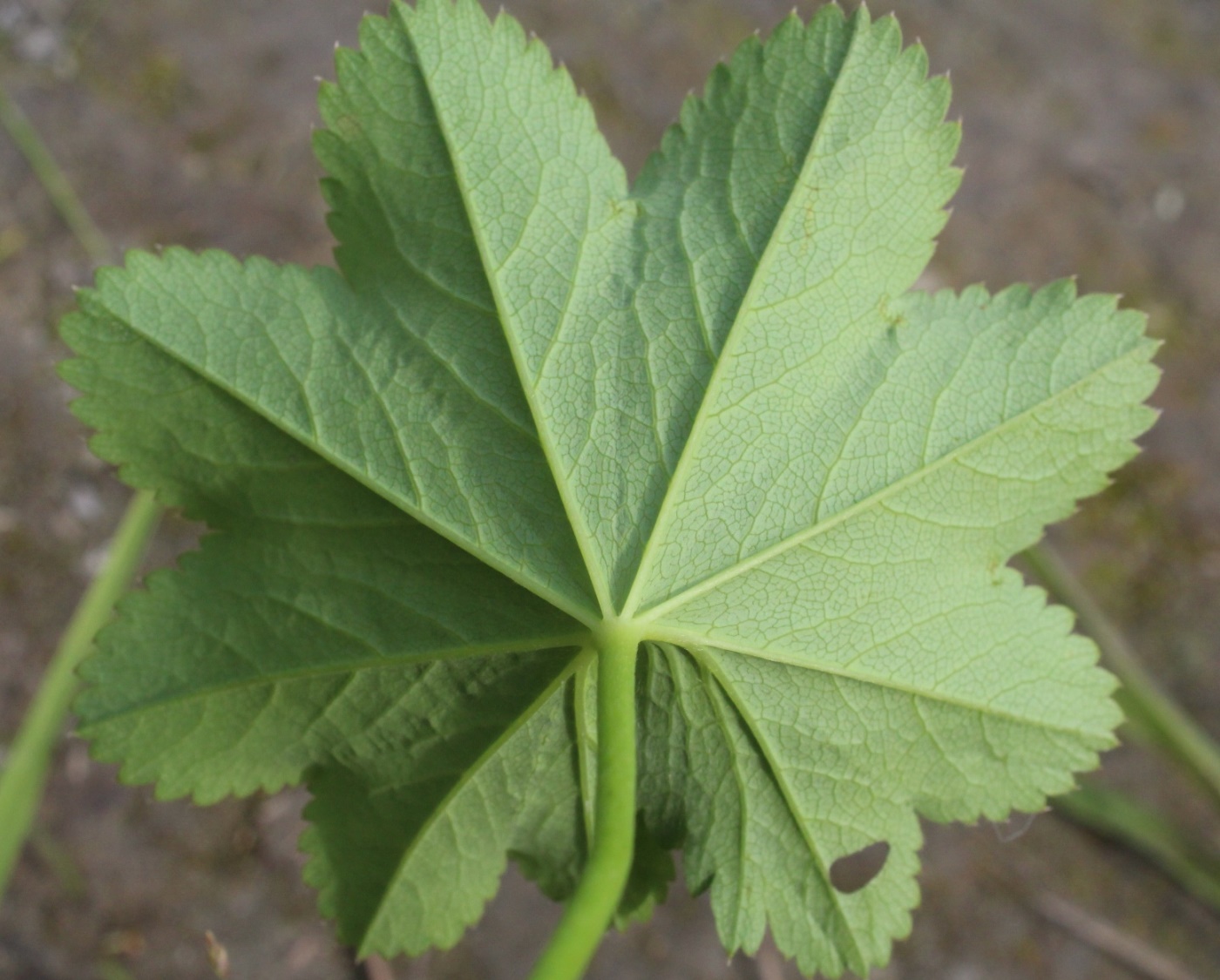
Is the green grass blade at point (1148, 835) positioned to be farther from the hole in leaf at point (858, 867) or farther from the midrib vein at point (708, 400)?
the midrib vein at point (708, 400)

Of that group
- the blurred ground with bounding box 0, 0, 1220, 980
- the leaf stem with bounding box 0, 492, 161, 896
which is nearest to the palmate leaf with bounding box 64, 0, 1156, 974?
the leaf stem with bounding box 0, 492, 161, 896

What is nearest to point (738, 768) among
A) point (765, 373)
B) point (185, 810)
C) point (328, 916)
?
point (765, 373)

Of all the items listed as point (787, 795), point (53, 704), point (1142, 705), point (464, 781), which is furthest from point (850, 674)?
point (53, 704)

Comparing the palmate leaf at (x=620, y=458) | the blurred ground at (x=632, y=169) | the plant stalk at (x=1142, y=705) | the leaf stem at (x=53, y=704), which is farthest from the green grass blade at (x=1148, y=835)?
the leaf stem at (x=53, y=704)

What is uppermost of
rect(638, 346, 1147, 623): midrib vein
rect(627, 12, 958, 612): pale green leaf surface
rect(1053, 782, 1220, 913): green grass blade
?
rect(627, 12, 958, 612): pale green leaf surface

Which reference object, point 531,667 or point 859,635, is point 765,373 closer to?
point 859,635

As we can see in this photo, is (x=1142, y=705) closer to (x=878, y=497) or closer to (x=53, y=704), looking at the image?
(x=878, y=497)

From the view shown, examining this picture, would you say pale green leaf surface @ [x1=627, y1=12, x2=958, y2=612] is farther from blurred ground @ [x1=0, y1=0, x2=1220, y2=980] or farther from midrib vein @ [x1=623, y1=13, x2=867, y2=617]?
blurred ground @ [x1=0, y1=0, x2=1220, y2=980]

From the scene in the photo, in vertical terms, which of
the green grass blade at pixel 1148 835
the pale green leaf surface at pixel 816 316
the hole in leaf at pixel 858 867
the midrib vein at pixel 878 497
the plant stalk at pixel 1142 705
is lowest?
the green grass blade at pixel 1148 835

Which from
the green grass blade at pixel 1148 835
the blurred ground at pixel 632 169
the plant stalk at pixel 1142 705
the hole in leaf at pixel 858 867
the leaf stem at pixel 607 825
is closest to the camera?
the leaf stem at pixel 607 825
